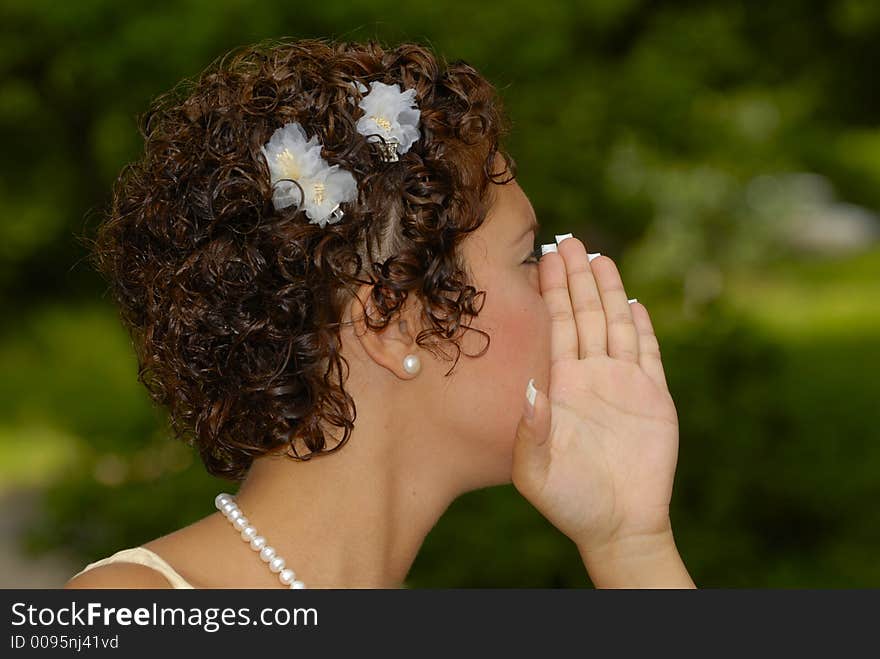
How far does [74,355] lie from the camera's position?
957 centimetres

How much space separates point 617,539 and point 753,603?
12.0 inches

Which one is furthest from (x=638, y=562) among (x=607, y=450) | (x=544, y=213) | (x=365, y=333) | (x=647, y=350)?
(x=544, y=213)

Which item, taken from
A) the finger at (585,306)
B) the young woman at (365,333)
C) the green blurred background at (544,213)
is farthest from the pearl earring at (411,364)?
the green blurred background at (544,213)

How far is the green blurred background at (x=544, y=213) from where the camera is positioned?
5879 mm

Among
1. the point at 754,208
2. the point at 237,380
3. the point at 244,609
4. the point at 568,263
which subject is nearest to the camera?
the point at 244,609

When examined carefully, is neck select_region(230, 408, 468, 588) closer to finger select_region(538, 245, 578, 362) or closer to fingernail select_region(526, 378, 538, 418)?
fingernail select_region(526, 378, 538, 418)

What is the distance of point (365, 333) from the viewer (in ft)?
7.09

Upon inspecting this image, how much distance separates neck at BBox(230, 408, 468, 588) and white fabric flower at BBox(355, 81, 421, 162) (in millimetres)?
555

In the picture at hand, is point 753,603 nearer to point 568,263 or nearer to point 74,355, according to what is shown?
point 568,263

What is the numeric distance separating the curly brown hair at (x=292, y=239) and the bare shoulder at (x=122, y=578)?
324 millimetres

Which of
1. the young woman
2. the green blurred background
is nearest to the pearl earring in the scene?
the young woman

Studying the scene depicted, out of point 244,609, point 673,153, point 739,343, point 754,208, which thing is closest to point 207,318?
point 244,609

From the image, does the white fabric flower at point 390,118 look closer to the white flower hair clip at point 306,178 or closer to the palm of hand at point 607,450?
the white flower hair clip at point 306,178

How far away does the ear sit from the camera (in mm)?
2156
